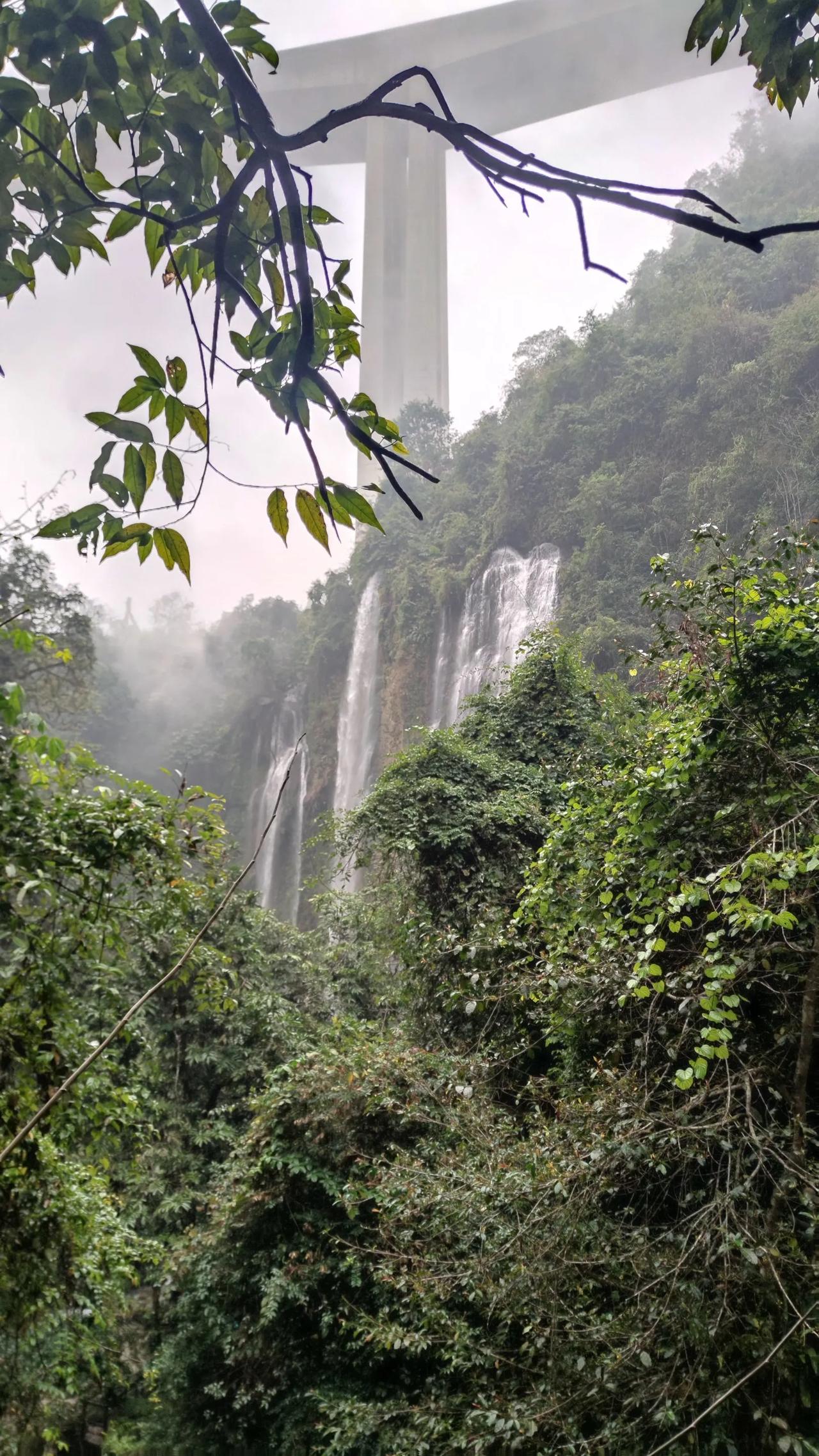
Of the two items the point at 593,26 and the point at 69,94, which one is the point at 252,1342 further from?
the point at 593,26

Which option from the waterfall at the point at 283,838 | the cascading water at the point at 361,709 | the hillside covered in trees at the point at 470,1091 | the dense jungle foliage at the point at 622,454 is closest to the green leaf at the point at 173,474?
the hillside covered in trees at the point at 470,1091

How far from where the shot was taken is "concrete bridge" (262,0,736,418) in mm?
36281

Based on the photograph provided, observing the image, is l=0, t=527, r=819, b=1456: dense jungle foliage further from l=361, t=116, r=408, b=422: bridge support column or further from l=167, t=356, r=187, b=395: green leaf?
l=361, t=116, r=408, b=422: bridge support column

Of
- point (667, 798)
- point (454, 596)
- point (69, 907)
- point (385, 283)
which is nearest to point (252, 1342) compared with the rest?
point (69, 907)

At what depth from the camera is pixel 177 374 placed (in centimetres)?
108

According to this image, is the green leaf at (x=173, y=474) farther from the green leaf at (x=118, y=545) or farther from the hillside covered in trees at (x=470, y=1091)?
the hillside covered in trees at (x=470, y=1091)

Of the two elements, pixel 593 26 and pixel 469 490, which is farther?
pixel 593 26

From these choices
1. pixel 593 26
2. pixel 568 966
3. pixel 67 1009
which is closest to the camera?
pixel 67 1009

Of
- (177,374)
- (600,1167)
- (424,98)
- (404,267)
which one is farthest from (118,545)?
(424,98)

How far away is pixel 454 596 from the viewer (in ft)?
71.1

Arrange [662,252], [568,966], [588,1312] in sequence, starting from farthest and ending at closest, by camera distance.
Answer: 1. [662,252]
2. [568,966]
3. [588,1312]

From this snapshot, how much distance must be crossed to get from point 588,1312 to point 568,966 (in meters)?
1.31

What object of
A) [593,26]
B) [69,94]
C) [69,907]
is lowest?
[69,907]

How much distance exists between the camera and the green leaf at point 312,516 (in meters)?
0.98
